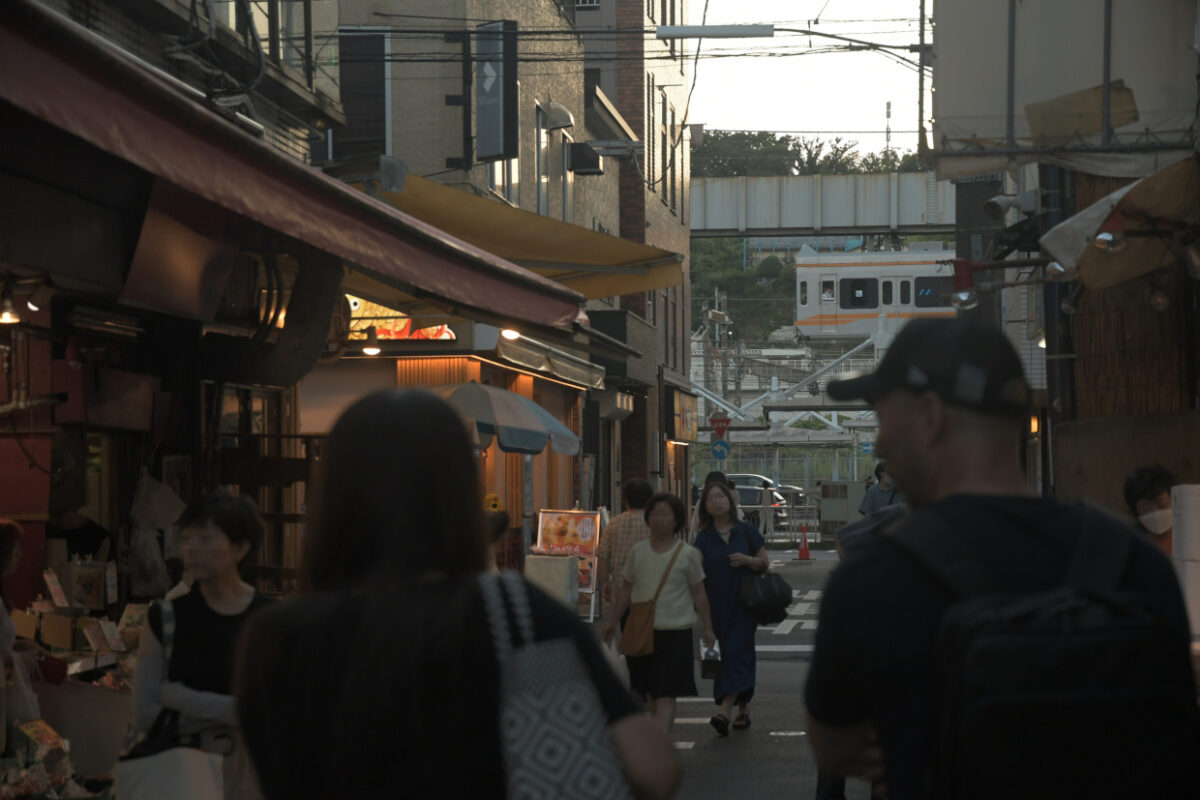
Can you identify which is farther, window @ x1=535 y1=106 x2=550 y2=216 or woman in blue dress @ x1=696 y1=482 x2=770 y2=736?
window @ x1=535 y1=106 x2=550 y2=216

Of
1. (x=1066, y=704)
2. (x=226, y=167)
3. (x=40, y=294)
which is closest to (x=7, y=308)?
(x=40, y=294)

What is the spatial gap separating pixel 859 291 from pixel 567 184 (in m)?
36.8

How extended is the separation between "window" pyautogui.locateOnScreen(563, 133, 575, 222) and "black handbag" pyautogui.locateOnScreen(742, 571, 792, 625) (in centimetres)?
1709

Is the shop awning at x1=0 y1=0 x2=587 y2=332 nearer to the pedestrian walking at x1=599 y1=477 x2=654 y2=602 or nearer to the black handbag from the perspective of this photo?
the black handbag

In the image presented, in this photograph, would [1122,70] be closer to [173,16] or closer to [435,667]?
[173,16]

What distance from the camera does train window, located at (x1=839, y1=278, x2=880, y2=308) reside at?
62.4 m

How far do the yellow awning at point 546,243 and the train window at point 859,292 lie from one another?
51.4m

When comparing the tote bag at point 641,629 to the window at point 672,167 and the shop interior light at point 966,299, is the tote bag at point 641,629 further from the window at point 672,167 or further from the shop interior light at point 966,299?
the window at point 672,167

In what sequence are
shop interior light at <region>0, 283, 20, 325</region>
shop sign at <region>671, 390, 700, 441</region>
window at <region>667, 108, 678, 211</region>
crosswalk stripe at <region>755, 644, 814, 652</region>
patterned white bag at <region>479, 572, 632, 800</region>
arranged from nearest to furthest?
1. patterned white bag at <region>479, 572, 632, 800</region>
2. shop interior light at <region>0, 283, 20, 325</region>
3. crosswalk stripe at <region>755, 644, 814, 652</region>
4. shop sign at <region>671, 390, 700, 441</region>
5. window at <region>667, 108, 678, 211</region>

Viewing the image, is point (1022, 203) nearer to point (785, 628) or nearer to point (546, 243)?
point (546, 243)

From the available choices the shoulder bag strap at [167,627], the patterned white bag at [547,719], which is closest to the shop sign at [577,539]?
the shoulder bag strap at [167,627]

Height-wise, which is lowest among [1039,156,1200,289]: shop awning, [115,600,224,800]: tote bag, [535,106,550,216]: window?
[115,600,224,800]: tote bag

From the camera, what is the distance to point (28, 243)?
620 cm

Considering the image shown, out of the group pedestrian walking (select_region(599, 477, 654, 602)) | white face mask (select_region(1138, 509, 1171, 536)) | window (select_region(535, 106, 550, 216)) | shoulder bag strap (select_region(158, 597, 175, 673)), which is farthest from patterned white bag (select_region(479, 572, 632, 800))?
window (select_region(535, 106, 550, 216))
